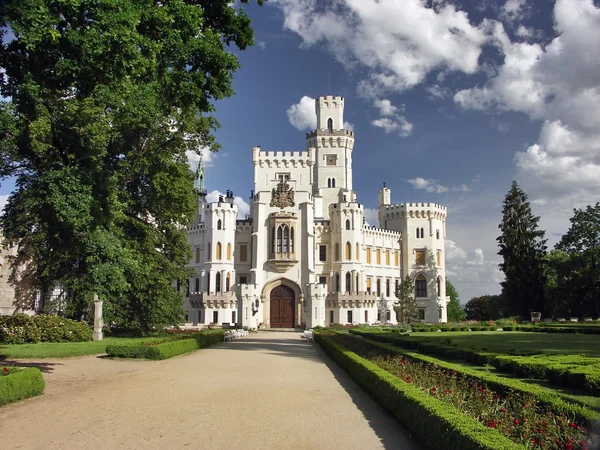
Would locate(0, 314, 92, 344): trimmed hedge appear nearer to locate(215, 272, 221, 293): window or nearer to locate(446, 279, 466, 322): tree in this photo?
locate(215, 272, 221, 293): window

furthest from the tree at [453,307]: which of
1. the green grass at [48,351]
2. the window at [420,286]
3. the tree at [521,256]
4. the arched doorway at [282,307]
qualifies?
the green grass at [48,351]

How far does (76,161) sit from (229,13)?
20.8 ft

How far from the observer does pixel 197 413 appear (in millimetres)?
10570

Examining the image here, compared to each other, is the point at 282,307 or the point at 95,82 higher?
the point at 95,82

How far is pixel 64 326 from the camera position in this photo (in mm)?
27172

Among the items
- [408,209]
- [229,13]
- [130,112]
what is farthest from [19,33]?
[408,209]

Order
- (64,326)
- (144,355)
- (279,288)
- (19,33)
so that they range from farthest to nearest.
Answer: (279,288)
(64,326)
(144,355)
(19,33)

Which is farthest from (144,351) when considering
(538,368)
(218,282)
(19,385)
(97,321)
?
(218,282)

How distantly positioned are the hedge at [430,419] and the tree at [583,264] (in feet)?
153

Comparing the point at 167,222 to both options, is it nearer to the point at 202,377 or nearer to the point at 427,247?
the point at 202,377

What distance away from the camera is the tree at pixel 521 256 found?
56.9 metres

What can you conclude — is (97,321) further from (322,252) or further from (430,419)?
(322,252)

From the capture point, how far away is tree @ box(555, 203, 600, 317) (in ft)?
171

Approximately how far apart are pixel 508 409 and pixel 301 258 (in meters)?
48.2
